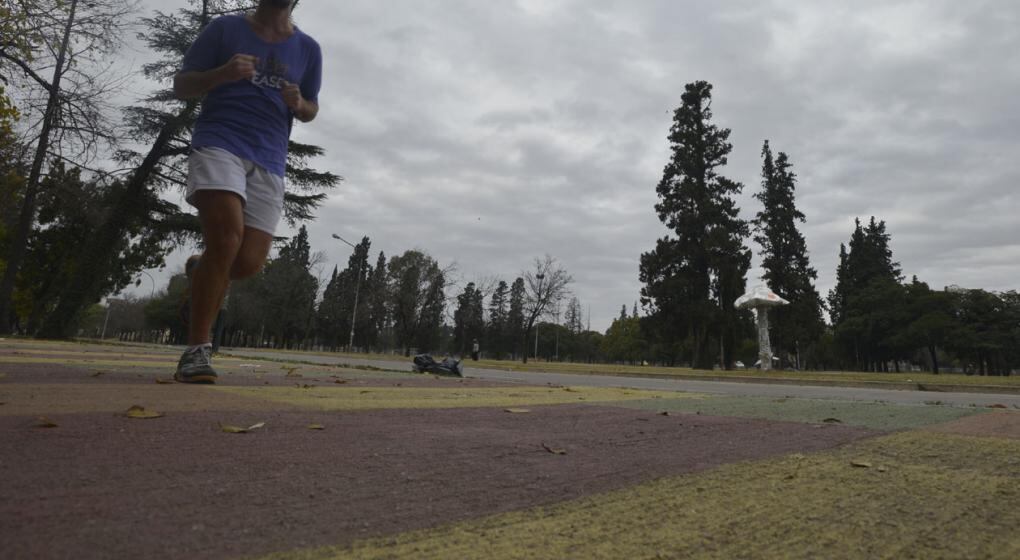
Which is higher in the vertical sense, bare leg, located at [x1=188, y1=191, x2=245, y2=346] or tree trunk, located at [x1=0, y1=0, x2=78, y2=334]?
tree trunk, located at [x1=0, y1=0, x2=78, y2=334]

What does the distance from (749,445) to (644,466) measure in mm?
689

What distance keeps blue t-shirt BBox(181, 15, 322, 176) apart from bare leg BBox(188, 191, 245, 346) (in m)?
0.28

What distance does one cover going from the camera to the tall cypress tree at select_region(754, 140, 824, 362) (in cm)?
3544

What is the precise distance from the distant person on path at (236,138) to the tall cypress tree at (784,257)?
124 feet

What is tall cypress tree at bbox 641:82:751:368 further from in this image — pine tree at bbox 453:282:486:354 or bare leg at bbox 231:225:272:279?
pine tree at bbox 453:282:486:354

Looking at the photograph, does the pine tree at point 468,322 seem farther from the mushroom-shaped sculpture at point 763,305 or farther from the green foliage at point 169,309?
the mushroom-shaped sculpture at point 763,305

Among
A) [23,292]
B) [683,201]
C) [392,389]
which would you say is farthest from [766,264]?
[23,292]

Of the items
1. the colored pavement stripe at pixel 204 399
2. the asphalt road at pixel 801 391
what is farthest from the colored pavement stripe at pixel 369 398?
the asphalt road at pixel 801 391

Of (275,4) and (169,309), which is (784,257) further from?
(169,309)

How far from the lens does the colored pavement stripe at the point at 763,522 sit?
0.90m

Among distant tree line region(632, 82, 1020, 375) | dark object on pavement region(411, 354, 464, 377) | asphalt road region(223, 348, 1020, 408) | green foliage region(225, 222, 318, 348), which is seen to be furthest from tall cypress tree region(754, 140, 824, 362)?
green foliage region(225, 222, 318, 348)

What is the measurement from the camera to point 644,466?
156 cm

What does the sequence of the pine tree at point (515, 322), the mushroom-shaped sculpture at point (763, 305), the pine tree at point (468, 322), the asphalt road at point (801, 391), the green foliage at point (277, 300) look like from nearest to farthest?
the asphalt road at point (801, 391) < the mushroom-shaped sculpture at point (763, 305) < the green foliage at point (277, 300) < the pine tree at point (468, 322) < the pine tree at point (515, 322)

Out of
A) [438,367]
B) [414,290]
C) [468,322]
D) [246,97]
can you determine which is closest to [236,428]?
[246,97]
